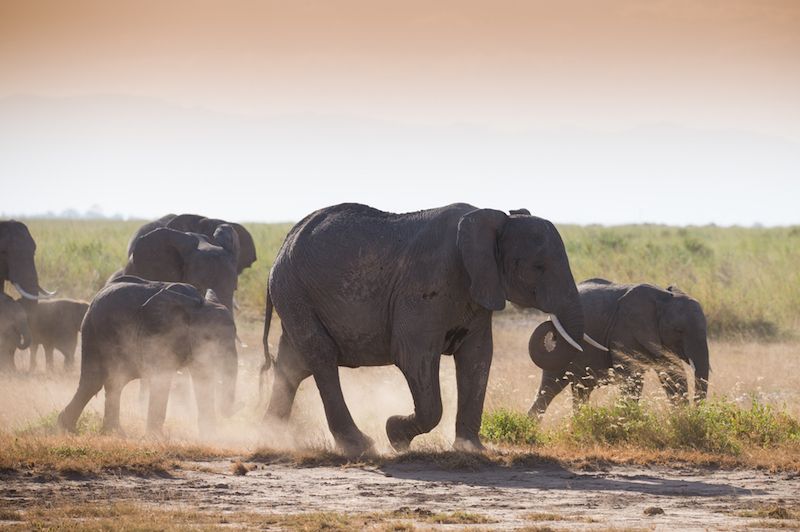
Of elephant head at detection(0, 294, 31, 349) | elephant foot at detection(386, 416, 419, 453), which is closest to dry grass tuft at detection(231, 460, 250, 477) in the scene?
elephant foot at detection(386, 416, 419, 453)

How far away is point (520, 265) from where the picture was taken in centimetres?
1283

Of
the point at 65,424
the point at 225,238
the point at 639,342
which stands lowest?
the point at 65,424

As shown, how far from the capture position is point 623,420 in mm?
14242

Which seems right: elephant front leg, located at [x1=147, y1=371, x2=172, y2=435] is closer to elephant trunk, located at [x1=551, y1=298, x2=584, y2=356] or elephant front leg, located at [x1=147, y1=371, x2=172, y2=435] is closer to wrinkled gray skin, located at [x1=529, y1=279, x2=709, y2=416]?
elephant trunk, located at [x1=551, y1=298, x2=584, y2=356]

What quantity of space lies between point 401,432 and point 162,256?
7482mm

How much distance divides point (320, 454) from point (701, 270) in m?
27.8

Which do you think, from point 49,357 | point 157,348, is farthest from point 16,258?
point 157,348

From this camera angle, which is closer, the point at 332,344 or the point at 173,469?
the point at 173,469

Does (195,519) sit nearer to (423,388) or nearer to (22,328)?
(423,388)

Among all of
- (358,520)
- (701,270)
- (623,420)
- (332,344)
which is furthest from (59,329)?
(701,270)

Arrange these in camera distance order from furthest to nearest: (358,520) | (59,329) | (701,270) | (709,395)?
(701,270) → (59,329) → (709,395) → (358,520)

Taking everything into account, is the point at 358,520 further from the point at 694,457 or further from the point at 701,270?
the point at 701,270

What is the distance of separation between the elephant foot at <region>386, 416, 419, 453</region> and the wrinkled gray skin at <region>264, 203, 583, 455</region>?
1 centimetres

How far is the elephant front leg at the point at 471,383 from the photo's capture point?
1312cm
